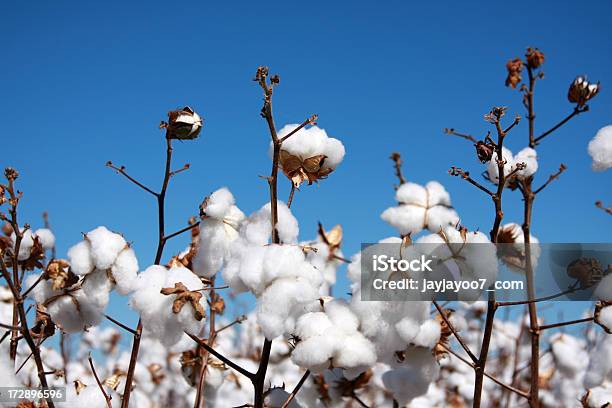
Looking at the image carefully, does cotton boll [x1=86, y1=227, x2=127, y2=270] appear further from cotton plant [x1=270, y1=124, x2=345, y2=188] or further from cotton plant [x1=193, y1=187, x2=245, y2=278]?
cotton plant [x1=270, y1=124, x2=345, y2=188]

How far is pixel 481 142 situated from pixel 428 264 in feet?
1.15

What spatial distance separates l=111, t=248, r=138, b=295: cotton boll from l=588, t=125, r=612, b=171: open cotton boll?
4.64ft

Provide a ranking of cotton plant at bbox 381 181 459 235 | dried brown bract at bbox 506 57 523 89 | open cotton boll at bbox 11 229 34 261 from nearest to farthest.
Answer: open cotton boll at bbox 11 229 34 261 → dried brown bract at bbox 506 57 523 89 → cotton plant at bbox 381 181 459 235

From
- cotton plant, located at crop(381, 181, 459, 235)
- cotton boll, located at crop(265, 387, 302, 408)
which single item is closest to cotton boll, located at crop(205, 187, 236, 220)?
cotton boll, located at crop(265, 387, 302, 408)

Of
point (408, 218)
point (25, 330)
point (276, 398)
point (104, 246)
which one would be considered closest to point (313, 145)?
point (104, 246)

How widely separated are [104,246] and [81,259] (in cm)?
7

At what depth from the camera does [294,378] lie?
4648 mm

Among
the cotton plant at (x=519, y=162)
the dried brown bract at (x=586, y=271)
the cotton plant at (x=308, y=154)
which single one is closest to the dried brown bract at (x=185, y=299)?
the cotton plant at (x=308, y=154)

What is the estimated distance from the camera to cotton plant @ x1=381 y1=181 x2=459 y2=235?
2.80 m

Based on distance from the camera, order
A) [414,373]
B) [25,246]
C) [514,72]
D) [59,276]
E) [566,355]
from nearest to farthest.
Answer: [59,276] < [414,373] < [25,246] < [514,72] < [566,355]

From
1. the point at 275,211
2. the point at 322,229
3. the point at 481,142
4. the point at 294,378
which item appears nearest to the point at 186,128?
the point at 275,211

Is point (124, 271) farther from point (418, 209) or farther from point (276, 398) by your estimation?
point (418, 209)

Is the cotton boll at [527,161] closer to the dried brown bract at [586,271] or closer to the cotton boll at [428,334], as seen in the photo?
the dried brown bract at [586,271]

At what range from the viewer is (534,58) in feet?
7.74
